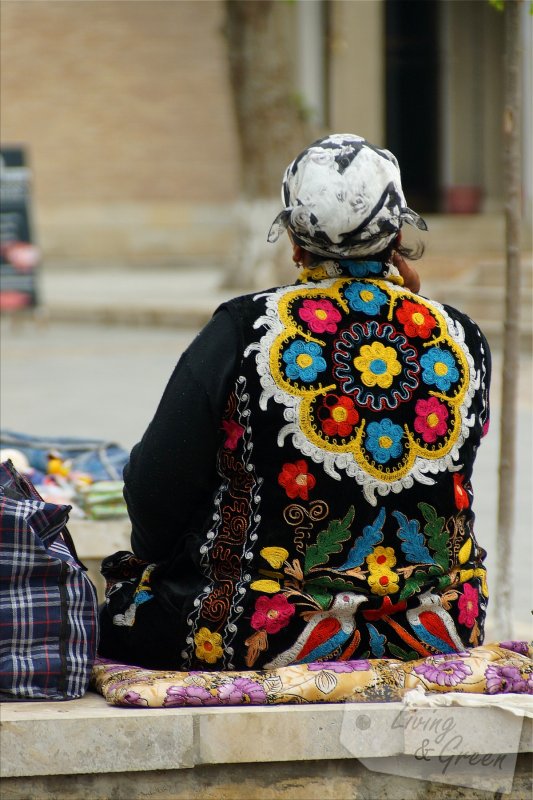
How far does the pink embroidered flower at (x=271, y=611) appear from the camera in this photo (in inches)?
104

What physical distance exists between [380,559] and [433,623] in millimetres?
204

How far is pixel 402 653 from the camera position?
275 centimetres

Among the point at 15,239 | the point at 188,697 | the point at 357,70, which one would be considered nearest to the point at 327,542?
the point at 188,697

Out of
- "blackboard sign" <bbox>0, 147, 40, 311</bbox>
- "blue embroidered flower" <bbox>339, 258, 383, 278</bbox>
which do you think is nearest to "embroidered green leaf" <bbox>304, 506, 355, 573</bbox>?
"blue embroidered flower" <bbox>339, 258, 383, 278</bbox>

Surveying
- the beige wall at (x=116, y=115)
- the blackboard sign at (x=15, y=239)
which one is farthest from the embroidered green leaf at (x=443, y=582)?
the beige wall at (x=116, y=115)

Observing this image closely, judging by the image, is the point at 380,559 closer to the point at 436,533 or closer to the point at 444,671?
the point at 436,533

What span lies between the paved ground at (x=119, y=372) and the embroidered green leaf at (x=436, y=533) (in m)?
1.98

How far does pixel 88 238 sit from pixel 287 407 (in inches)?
780

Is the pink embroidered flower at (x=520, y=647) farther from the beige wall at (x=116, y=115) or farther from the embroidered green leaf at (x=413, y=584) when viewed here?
the beige wall at (x=116, y=115)

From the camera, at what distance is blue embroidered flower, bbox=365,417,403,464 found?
2.65m

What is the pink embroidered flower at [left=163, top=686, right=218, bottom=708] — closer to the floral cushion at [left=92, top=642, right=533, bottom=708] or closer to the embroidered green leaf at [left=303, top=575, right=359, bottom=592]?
the floral cushion at [left=92, top=642, right=533, bottom=708]

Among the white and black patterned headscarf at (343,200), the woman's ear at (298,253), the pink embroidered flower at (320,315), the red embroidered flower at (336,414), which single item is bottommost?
the red embroidered flower at (336,414)

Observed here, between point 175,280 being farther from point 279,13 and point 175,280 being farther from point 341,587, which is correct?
point 341,587

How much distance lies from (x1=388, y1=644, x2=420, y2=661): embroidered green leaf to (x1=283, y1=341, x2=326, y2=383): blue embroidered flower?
1.97 ft
